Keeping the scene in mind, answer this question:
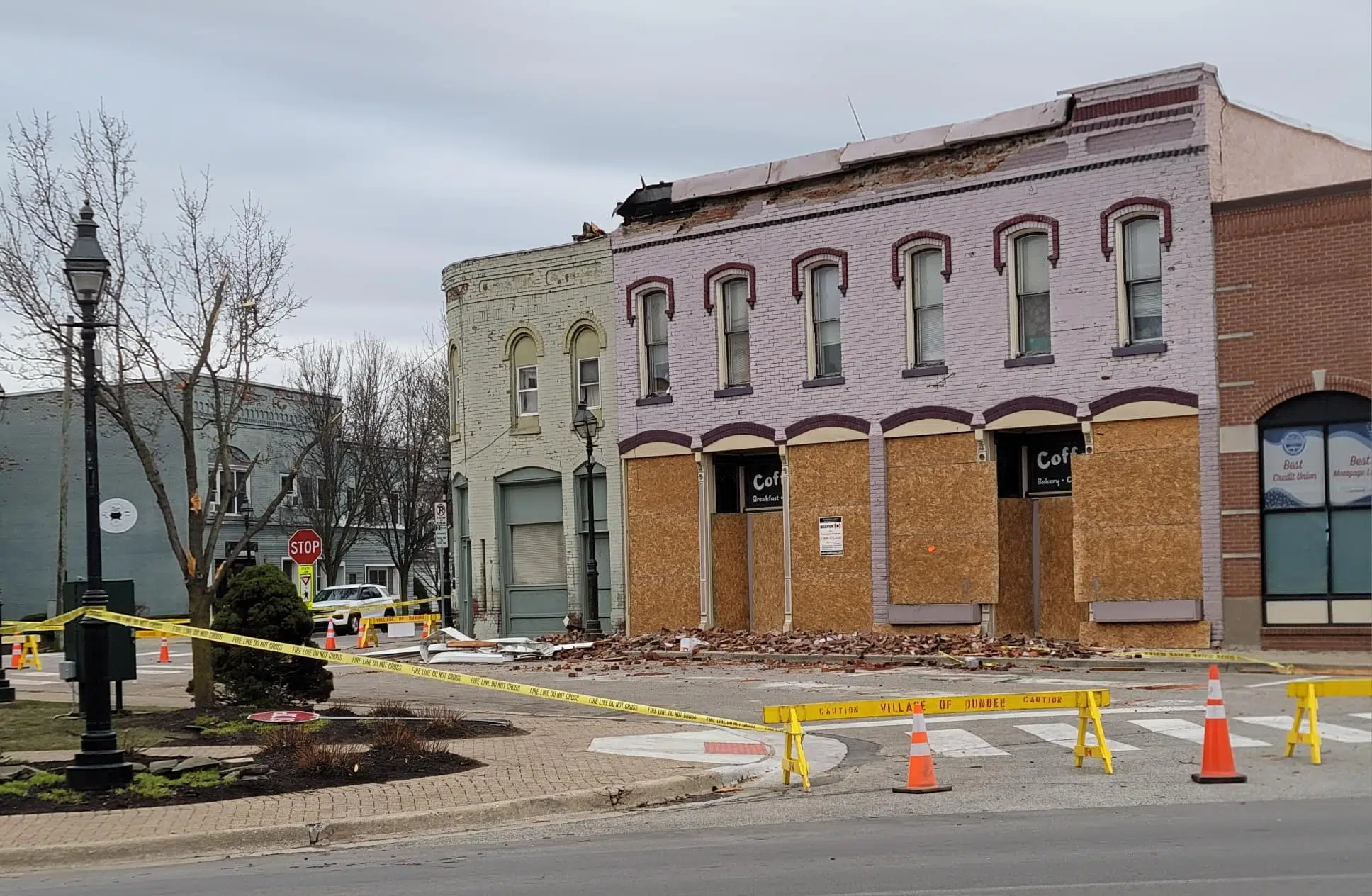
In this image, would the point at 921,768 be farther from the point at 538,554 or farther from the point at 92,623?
the point at 538,554

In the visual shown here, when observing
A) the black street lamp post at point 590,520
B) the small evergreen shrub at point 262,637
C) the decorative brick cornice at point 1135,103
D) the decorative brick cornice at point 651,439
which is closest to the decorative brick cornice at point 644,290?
the black street lamp post at point 590,520

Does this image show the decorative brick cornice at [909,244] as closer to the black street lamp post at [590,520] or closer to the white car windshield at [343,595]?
the black street lamp post at [590,520]

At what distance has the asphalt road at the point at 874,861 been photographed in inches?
337

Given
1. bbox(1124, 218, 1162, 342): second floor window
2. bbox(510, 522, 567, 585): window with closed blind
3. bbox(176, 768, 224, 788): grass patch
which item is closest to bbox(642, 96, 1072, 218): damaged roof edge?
bbox(1124, 218, 1162, 342): second floor window

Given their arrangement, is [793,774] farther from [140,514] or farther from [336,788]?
[140,514]

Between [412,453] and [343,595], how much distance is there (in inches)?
362

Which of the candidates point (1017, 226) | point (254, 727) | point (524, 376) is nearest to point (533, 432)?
point (524, 376)

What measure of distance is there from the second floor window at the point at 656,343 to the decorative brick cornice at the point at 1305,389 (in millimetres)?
12379

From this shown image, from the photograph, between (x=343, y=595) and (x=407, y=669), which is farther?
(x=343, y=595)

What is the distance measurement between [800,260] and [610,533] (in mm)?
7296

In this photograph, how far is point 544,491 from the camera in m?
34.9

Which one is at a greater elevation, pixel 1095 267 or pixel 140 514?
pixel 1095 267

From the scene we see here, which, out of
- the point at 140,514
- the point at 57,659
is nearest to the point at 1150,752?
the point at 57,659

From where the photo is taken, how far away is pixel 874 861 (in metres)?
9.39
